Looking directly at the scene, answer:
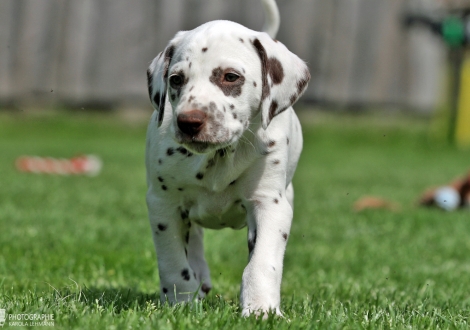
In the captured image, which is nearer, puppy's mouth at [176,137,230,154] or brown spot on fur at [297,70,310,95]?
puppy's mouth at [176,137,230,154]

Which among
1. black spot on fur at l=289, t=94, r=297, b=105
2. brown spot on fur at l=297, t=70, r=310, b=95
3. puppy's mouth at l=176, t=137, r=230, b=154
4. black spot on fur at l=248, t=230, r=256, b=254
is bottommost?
black spot on fur at l=248, t=230, r=256, b=254

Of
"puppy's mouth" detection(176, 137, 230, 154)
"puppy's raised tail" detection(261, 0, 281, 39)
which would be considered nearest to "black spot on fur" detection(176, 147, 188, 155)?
"puppy's mouth" detection(176, 137, 230, 154)

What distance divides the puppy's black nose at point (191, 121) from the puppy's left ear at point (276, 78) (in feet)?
1.12

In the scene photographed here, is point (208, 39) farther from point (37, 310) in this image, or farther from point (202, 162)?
point (37, 310)

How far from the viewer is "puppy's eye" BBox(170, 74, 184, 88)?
3180 millimetres

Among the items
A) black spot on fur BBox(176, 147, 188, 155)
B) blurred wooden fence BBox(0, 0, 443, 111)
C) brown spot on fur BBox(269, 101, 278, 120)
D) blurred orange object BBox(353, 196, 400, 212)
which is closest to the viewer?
brown spot on fur BBox(269, 101, 278, 120)

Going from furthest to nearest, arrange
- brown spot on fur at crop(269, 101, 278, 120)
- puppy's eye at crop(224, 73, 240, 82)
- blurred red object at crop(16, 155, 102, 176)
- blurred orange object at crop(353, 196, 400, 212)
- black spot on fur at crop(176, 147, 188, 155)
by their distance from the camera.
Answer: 1. blurred red object at crop(16, 155, 102, 176)
2. blurred orange object at crop(353, 196, 400, 212)
3. black spot on fur at crop(176, 147, 188, 155)
4. brown spot on fur at crop(269, 101, 278, 120)
5. puppy's eye at crop(224, 73, 240, 82)

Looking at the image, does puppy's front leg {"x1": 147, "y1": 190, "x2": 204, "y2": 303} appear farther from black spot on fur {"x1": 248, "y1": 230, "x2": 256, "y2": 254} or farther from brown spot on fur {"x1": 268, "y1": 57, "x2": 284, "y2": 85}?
brown spot on fur {"x1": 268, "y1": 57, "x2": 284, "y2": 85}

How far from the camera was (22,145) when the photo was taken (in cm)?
1252

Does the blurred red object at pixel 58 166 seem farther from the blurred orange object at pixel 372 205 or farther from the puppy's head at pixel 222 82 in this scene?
the puppy's head at pixel 222 82

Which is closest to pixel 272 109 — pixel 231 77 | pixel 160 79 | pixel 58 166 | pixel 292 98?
pixel 292 98

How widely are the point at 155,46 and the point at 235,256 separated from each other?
32.2 feet

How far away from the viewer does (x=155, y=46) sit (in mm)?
14625

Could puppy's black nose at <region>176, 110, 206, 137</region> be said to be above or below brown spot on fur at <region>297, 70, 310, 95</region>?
below
